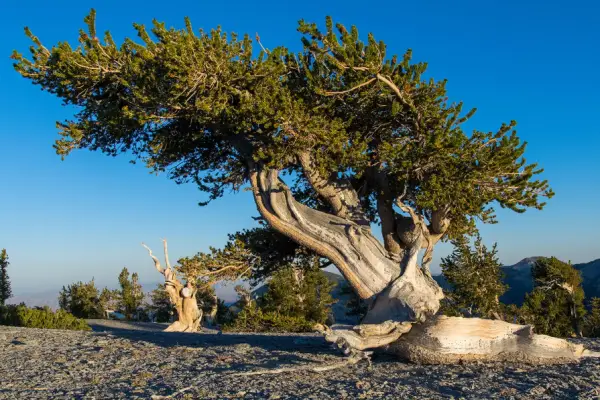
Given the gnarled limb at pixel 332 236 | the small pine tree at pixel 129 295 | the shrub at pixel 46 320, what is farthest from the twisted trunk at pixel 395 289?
the small pine tree at pixel 129 295

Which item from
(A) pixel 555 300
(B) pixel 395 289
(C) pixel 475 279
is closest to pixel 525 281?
(A) pixel 555 300

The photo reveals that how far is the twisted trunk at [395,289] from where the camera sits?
10047 mm

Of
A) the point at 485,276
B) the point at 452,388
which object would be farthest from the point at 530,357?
the point at 485,276

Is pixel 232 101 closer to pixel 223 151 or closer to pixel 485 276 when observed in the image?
pixel 223 151

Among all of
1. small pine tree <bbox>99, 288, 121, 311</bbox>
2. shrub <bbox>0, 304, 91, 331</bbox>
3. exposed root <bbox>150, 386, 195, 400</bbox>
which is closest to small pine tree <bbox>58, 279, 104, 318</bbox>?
small pine tree <bbox>99, 288, 121, 311</bbox>

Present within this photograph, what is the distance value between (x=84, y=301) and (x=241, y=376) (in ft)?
Answer: 117

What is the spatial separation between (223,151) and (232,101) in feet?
9.49

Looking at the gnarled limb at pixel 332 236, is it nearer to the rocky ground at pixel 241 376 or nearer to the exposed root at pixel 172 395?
the rocky ground at pixel 241 376

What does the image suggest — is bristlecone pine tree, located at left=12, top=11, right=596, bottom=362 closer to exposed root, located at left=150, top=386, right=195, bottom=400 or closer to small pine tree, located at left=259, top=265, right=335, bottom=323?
exposed root, located at left=150, top=386, right=195, bottom=400

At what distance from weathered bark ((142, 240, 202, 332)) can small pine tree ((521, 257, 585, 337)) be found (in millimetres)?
18220

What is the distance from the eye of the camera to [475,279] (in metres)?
25.8

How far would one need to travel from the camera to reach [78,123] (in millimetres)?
13180

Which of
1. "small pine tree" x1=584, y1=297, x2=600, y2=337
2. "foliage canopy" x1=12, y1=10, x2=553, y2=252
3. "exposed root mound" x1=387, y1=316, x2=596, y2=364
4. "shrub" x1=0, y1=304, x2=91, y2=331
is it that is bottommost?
"small pine tree" x1=584, y1=297, x2=600, y2=337

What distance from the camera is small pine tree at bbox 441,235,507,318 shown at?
83.4 ft
